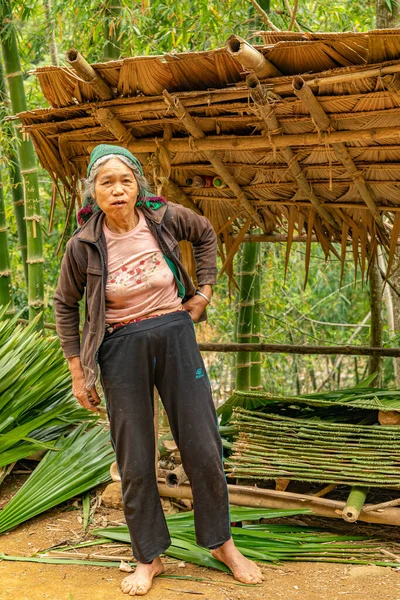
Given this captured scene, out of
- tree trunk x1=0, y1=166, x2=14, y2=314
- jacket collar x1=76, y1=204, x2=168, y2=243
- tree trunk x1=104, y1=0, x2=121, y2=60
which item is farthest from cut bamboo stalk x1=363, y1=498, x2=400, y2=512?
tree trunk x1=104, y1=0, x2=121, y2=60

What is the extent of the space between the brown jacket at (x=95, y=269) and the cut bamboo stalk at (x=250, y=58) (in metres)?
0.62

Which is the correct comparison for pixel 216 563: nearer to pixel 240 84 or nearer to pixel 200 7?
pixel 240 84

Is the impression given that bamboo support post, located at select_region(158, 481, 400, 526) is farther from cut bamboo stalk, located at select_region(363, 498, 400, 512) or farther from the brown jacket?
the brown jacket

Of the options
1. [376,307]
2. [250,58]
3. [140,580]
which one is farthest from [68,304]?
[376,307]

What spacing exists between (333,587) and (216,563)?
46 centimetres

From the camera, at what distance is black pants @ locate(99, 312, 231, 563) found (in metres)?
2.60

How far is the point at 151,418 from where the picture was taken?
2.64 m

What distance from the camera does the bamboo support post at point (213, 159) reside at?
323 centimetres

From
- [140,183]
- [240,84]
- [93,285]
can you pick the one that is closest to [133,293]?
[93,285]

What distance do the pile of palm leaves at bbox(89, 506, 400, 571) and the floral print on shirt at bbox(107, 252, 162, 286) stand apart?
3.71 ft

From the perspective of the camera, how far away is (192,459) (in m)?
2.64

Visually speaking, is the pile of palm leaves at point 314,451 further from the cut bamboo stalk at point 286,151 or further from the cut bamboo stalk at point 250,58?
the cut bamboo stalk at point 250,58

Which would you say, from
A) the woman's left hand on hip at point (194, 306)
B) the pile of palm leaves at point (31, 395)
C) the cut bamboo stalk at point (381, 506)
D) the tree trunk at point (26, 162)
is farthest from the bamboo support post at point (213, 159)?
the cut bamboo stalk at point (381, 506)

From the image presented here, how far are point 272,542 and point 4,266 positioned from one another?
2.76 metres
